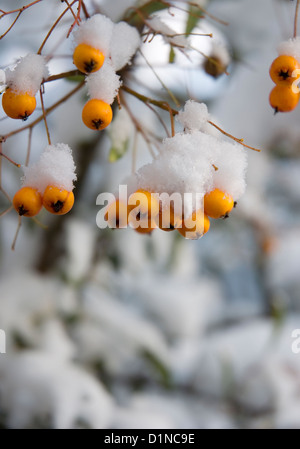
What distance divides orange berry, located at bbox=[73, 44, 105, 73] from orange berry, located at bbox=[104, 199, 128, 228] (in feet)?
0.30

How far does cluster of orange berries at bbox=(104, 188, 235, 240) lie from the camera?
281 millimetres

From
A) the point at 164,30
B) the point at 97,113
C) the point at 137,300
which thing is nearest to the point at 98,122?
the point at 97,113

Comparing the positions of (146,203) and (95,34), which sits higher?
(95,34)

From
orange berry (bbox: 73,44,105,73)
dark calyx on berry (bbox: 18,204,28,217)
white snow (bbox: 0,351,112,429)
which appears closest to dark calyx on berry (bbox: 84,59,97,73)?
orange berry (bbox: 73,44,105,73)

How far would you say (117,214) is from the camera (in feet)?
1.01

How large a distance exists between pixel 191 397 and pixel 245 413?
164 mm

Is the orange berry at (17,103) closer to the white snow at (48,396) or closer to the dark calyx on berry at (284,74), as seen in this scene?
the dark calyx on berry at (284,74)

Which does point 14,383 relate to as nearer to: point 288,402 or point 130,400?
point 130,400

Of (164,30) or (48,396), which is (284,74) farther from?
(48,396)

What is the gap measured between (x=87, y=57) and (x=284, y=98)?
0.51 ft

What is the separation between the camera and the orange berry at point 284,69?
32 centimetres

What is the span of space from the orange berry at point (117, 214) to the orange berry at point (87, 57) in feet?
0.30

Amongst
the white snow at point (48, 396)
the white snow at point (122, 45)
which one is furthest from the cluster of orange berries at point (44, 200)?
the white snow at point (48, 396)

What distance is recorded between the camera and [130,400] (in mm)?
909
